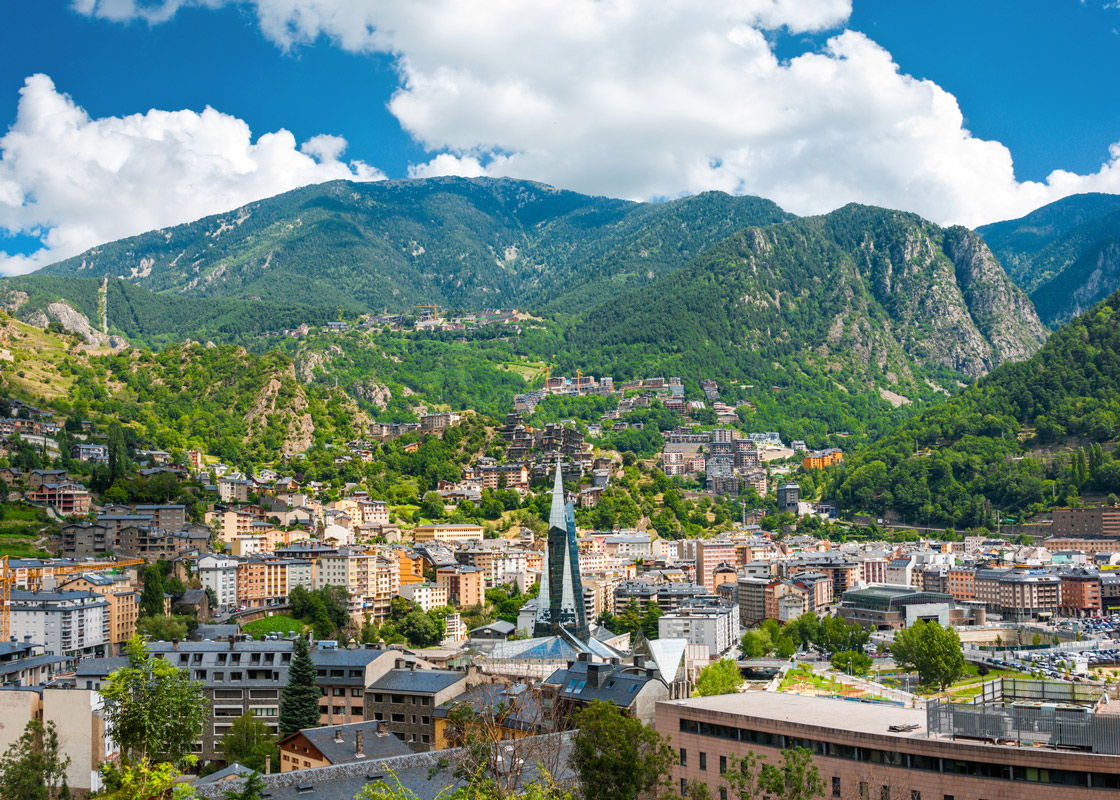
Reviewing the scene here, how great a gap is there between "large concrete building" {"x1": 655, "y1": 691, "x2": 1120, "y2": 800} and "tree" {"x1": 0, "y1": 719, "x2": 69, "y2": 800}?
22.8m

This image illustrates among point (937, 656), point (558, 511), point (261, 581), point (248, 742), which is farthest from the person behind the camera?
point (558, 511)

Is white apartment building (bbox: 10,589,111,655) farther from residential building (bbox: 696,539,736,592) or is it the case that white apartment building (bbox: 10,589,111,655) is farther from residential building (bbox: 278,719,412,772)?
residential building (bbox: 696,539,736,592)

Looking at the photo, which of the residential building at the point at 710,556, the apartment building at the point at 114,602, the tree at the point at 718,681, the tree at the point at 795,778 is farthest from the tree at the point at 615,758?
the residential building at the point at 710,556

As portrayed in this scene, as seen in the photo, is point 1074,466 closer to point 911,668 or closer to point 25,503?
point 911,668

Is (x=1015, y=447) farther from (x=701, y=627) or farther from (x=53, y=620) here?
(x=53, y=620)

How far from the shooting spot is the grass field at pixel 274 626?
84.2 metres

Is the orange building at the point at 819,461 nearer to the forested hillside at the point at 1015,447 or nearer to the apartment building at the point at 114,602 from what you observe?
the forested hillside at the point at 1015,447

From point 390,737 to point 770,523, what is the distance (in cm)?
12474

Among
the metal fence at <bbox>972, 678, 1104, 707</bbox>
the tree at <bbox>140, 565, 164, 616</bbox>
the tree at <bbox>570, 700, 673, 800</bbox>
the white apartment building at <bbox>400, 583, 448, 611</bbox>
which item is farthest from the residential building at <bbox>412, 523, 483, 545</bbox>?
the metal fence at <bbox>972, 678, 1104, 707</bbox>

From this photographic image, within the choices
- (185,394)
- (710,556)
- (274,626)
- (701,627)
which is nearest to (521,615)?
(701,627)

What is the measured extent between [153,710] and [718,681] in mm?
36579

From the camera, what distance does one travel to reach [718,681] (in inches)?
2660

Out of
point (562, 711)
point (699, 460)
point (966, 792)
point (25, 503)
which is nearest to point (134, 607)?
point (25, 503)

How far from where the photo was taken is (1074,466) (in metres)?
150
